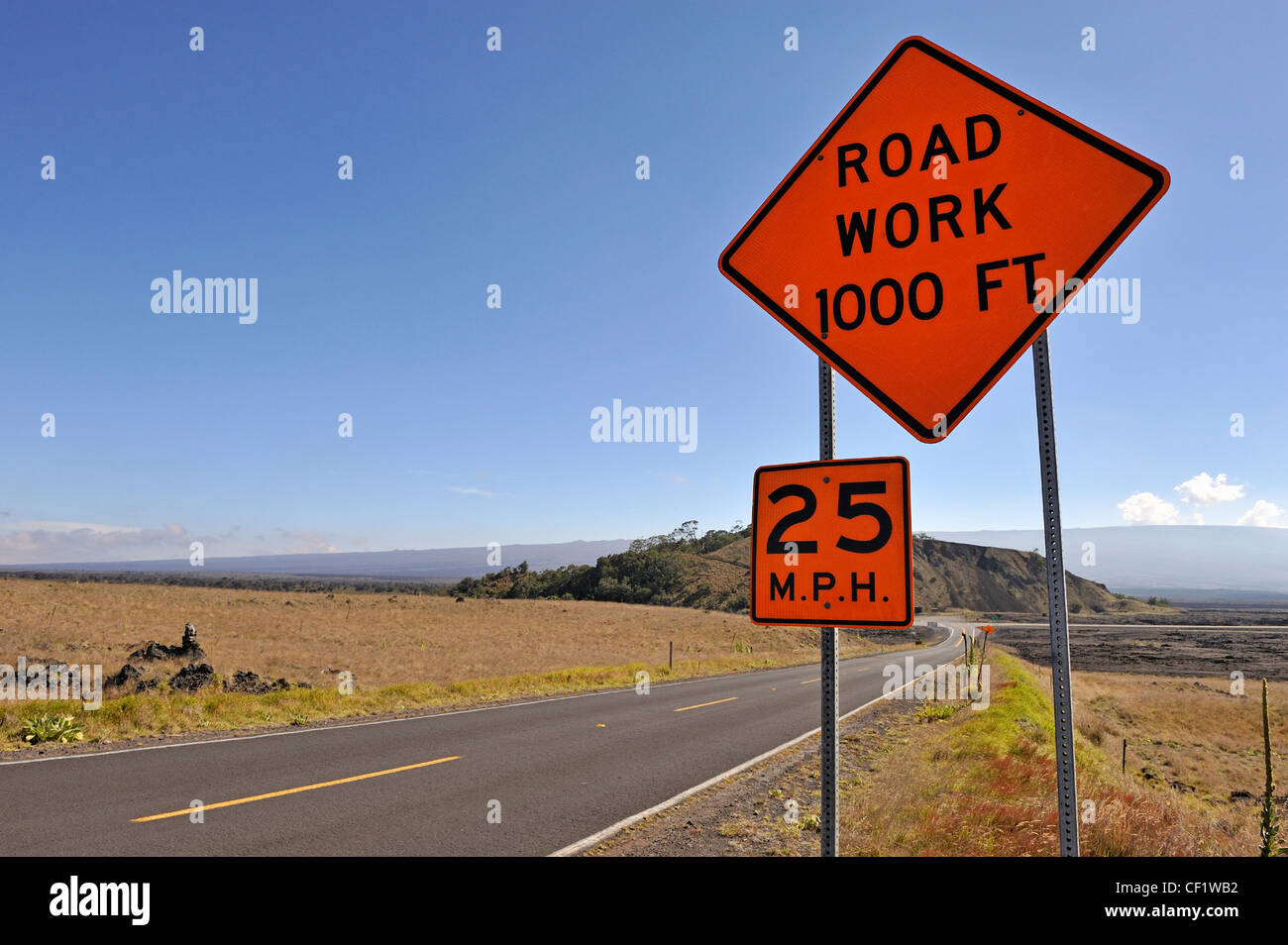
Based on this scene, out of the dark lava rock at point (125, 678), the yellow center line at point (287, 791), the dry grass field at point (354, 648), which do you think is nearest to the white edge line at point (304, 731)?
the dry grass field at point (354, 648)

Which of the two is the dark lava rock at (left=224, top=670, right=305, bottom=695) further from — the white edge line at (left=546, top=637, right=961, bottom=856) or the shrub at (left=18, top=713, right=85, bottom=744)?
the white edge line at (left=546, top=637, right=961, bottom=856)

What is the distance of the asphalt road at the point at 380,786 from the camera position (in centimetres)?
630

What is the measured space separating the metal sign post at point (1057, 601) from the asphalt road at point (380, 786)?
5018 millimetres

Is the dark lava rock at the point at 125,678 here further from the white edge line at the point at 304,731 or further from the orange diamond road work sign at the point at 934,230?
the orange diamond road work sign at the point at 934,230

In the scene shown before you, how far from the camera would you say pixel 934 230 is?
2604 millimetres

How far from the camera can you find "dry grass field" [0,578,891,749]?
43.8 ft

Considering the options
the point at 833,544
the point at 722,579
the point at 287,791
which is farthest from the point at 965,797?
the point at 722,579

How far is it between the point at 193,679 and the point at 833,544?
20506 millimetres

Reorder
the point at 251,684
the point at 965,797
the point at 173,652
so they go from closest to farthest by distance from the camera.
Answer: the point at 965,797 → the point at 251,684 → the point at 173,652

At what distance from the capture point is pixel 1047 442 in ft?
8.13

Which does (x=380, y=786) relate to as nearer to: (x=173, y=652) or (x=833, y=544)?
(x=833, y=544)

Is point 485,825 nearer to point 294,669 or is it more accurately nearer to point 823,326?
point 823,326
